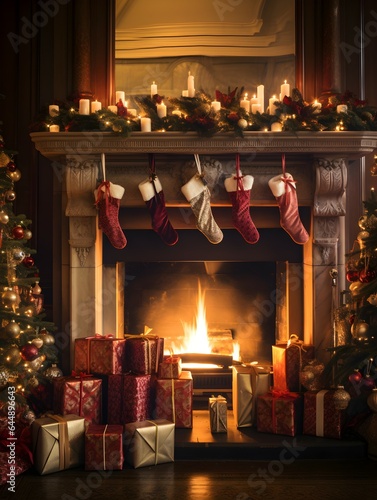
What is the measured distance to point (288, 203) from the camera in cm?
477

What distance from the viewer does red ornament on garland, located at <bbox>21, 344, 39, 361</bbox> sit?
14.2 ft

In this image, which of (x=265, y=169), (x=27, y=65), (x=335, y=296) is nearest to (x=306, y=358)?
(x=335, y=296)

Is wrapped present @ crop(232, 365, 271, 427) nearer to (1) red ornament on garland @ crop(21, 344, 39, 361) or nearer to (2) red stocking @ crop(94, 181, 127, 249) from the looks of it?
(2) red stocking @ crop(94, 181, 127, 249)

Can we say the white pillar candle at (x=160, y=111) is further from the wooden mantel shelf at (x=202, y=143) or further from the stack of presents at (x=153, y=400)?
the stack of presents at (x=153, y=400)

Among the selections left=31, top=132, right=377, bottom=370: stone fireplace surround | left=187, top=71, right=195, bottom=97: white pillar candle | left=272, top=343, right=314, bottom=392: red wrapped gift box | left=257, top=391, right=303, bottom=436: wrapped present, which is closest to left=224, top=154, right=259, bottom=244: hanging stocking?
left=31, top=132, right=377, bottom=370: stone fireplace surround

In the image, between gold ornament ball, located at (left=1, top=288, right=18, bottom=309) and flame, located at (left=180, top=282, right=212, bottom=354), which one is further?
flame, located at (left=180, top=282, right=212, bottom=354)

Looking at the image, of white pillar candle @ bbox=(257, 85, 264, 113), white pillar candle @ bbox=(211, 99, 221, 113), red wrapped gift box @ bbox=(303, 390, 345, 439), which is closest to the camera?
red wrapped gift box @ bbox=(303, 390, 345, 439)

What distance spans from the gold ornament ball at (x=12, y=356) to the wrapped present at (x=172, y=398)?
0.95 m

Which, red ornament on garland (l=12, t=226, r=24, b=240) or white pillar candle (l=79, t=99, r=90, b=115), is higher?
white pillar candle (l=79, t=99, r=90, b=115)

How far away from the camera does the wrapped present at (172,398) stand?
4.67 m

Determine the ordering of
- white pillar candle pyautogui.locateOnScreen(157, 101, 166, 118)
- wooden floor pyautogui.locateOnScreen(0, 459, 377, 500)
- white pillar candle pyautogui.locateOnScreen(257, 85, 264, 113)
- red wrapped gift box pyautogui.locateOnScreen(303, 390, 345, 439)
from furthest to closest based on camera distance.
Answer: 1. white pillar candle pyautogui.locateOnScreen(257, 85, 264, 113)
2. white pillar candle pyautogui.locateOnScreen(157, 101, 166, 118)
3. red wrapped gift box pyautogui.locateOnScreen(303, 390, 345, 439)
4. wooden floor pyautogui.locateOnScreen(0, 459, 377, 500)

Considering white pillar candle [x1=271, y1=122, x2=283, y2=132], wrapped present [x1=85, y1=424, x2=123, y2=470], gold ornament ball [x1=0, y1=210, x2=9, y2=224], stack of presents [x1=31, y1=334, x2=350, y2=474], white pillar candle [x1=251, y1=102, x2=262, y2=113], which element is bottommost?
wrapped present [x1=85, y1=424, x2=123, y2=470]

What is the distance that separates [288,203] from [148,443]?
1.82m

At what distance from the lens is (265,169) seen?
4.94 metres
